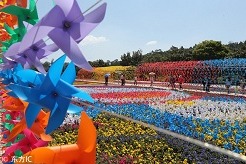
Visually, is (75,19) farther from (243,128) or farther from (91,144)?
(243,128)

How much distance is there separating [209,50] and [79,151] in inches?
1621

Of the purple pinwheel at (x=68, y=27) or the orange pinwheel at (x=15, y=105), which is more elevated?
the purple pinwheel at (x=68, y=27)

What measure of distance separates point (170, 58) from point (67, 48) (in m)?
42.2

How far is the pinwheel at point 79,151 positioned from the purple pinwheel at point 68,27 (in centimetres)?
15

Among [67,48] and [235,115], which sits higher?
[67,48]

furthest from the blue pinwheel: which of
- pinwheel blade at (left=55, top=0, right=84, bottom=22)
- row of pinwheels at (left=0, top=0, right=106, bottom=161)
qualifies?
pinwheel blade at (left=55, top=0, right=84, bottom=22)

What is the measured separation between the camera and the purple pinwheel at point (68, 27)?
35.5 inches

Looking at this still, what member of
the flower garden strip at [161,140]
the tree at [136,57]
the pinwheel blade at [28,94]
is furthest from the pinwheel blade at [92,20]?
the tree at [136,57]

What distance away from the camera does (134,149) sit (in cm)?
531

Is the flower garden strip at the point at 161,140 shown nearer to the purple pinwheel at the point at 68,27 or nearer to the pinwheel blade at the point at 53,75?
the pinwheel blade at the point at 53,75

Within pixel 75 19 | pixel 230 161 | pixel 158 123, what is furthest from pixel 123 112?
pixel 75 19

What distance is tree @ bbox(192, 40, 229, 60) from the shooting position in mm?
40562

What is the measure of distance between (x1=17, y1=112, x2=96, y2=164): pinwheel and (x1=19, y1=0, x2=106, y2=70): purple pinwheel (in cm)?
15

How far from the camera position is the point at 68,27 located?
949mm
